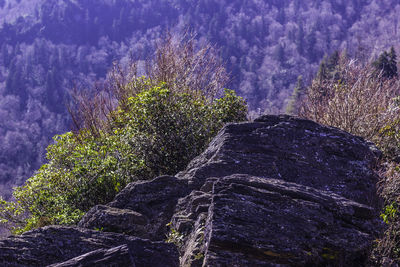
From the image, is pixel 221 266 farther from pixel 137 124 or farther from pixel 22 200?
pixel 22 200

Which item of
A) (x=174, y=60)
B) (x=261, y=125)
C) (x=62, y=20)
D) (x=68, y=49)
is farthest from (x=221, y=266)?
(x=62, y=20)

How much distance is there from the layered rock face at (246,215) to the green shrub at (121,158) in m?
1.66

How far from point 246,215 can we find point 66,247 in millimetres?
2517

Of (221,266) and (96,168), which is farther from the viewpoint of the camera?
(96,168)

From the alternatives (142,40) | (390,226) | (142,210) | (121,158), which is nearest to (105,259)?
(142,210)

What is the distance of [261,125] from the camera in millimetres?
7949

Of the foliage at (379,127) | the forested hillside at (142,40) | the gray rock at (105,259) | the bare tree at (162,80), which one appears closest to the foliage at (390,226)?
the foliage at (379,127)

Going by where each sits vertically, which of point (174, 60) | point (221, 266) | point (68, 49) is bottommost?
point (221, 266)

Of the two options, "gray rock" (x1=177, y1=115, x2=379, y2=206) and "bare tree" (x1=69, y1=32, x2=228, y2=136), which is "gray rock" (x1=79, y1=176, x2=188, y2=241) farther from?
"bare tree" (x1=69, y1=32, x2=228, y2=136)

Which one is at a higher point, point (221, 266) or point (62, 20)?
point (62, 20)

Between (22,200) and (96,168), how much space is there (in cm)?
250

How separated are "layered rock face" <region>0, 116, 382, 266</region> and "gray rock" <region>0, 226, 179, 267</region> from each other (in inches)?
0.5

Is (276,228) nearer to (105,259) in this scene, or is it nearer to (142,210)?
(105,259)

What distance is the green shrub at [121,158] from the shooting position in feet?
28.2
